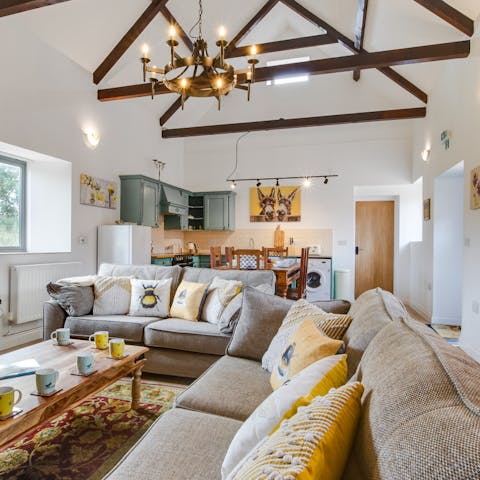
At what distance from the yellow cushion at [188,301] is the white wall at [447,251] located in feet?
11.7

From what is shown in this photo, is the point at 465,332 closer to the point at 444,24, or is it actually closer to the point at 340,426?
the point at 444,24

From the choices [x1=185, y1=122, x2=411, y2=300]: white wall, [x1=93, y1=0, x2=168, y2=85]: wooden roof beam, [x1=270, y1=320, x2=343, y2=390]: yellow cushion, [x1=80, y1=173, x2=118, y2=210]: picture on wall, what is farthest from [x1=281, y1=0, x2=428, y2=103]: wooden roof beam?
[x1=270, y1=320, x2=343, y2=390]: yellow cushion

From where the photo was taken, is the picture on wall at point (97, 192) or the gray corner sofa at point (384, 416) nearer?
the gray corner sofa at point (384, 416)

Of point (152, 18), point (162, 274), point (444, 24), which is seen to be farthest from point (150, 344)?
point (444, 24)

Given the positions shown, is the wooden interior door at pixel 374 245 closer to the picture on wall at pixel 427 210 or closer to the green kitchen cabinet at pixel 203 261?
the picture on wall at pixel 427 210

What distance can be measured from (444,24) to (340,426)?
463 centimetres

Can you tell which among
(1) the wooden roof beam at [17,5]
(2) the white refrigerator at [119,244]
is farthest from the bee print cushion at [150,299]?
(1) the wooden roof beam at [17,5]

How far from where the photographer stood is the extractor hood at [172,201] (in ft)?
19.6

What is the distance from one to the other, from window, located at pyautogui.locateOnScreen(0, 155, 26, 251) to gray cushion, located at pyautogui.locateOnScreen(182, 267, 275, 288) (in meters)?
2.34

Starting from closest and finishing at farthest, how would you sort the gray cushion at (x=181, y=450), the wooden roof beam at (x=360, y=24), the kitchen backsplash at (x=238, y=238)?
the gray cushion at (x=181, y=450)
the wooden roof beam at (x=360, y=24)
the kitchen backsplash at (x=238, y=238)

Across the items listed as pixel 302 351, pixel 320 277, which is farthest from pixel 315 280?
pixel 302 351

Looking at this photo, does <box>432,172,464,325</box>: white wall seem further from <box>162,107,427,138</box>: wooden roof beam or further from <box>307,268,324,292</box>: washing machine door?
<box>307,268,324,292</box>: washing machine door

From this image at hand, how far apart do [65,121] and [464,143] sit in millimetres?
4717

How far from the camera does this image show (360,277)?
22.8 feet
